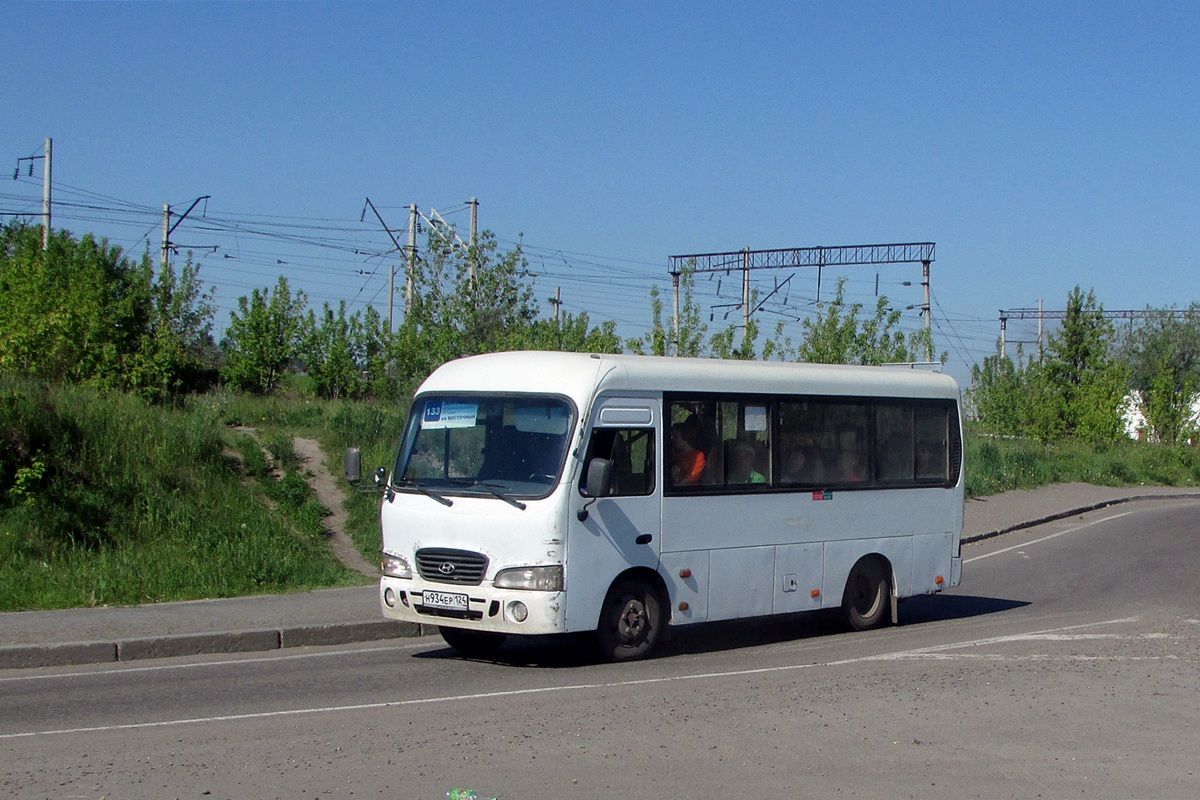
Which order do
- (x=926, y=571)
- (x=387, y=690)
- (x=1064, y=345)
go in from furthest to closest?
(x=1064, y=345) < (x=926, y=571) < (x=387, y=690)

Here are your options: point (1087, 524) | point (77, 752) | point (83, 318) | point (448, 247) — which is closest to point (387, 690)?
point (77, 752)

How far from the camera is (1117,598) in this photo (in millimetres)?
16453

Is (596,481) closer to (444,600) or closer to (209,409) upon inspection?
(444,600)

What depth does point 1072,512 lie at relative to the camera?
3244cm

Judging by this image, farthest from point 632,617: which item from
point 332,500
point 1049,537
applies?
point 1049,537

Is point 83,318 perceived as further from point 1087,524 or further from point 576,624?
point 1087,524

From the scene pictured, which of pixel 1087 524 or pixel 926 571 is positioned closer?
pixel 926 571

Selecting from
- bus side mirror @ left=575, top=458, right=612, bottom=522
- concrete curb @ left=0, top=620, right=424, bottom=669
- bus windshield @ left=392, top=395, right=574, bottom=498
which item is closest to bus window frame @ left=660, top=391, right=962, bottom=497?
bus side mirror @ left=575, top=458, right=612, bottom=522

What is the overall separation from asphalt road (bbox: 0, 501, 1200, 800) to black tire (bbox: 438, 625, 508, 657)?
0.26m

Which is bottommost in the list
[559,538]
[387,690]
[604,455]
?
[387,690]

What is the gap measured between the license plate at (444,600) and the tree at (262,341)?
25.4 meters

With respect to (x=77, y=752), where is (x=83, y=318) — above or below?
above

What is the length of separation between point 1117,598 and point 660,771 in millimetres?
11626

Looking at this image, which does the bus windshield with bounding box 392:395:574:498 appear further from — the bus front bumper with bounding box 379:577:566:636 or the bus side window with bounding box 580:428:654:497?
the bus front bumper with bounding box 379:577:566:636
